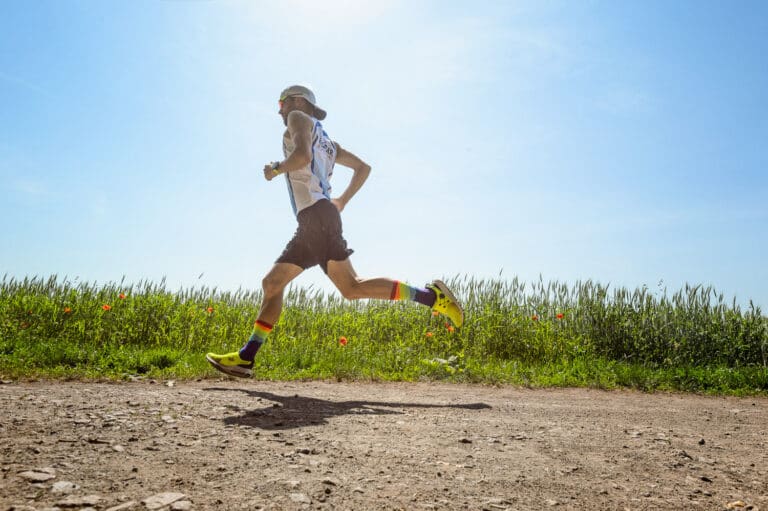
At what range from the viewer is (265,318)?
5113 mm

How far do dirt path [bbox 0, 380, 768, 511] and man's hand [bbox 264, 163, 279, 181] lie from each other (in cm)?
180

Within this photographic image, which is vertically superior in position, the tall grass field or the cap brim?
the cap brim

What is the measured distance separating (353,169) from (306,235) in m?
1.12

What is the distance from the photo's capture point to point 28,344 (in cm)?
662

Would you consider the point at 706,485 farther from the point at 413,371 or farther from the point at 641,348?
the point at 641,348

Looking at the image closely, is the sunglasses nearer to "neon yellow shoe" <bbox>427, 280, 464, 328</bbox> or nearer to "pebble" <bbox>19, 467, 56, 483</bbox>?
"neon yellow shoe" <bbox>427, 280, 464, 328</bbox>

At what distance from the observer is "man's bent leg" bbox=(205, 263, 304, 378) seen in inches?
196

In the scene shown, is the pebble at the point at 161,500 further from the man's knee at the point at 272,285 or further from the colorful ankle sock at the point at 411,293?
the colorful ankle sock at the point at 411,293

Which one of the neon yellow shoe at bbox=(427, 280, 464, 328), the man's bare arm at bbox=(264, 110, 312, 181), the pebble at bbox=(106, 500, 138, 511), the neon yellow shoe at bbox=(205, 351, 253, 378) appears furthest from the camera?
the neon yellow shoe at bbox=(427, 280, 464, 328)

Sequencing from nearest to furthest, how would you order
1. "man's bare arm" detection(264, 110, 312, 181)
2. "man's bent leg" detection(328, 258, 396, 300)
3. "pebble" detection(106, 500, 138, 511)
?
"pebble" detection(106, 500, 138, 511)
"man's bare arm" detection(264, 110, 312, 181)
"man's bent leg" detection(328, 258, 396, 300)

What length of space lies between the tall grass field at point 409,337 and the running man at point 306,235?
0.77 meters

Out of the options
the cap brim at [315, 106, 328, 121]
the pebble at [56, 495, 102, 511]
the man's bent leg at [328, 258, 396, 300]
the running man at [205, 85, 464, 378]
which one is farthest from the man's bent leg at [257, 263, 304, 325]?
the pebble at [56, 495, 102, 511]

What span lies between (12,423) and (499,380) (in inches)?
169

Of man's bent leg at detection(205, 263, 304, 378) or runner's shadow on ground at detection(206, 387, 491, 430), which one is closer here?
runner's shadow on ground at detection(206, 387, 491, 430)
